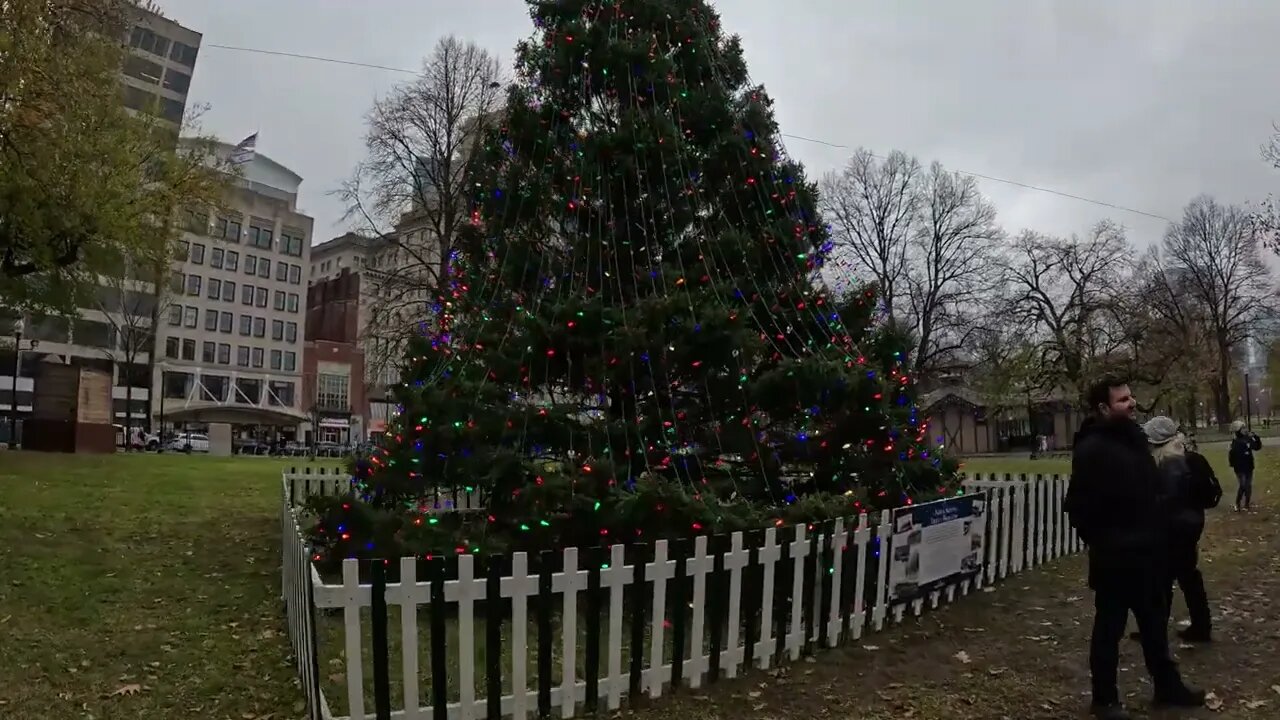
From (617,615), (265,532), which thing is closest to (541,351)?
(617,615)

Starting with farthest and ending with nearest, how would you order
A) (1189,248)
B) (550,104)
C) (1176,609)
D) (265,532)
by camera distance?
1. (1189,248)
2. (265,532)
3. (550,104)
4. (1176,609)

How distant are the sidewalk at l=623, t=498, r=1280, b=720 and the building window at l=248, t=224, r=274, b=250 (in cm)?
8593

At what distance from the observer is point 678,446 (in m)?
8.12

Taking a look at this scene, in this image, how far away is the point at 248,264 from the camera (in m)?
82.0

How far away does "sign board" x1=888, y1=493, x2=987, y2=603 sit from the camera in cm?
651

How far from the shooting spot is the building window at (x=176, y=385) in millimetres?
74312

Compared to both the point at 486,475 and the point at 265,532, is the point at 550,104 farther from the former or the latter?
the point at 265,532

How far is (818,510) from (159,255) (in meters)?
18.1

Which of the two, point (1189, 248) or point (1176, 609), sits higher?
point (1189, 248)

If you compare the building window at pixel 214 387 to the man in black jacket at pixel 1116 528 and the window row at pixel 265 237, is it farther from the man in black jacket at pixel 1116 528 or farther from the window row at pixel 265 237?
the man in black jacket at pixel 1116 528

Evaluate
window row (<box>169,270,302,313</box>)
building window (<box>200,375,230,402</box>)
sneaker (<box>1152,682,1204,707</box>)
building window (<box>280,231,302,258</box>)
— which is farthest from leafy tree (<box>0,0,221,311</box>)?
building window (<box>280,231,302,258</box>)

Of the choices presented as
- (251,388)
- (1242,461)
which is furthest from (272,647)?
(251,388)

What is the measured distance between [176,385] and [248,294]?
11378mm

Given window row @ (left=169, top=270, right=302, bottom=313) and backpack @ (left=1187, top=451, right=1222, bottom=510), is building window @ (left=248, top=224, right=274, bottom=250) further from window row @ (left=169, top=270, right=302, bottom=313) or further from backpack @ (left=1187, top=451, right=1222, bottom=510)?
backpack @ (left=1187, top=451, right=1222, bottom=510)
